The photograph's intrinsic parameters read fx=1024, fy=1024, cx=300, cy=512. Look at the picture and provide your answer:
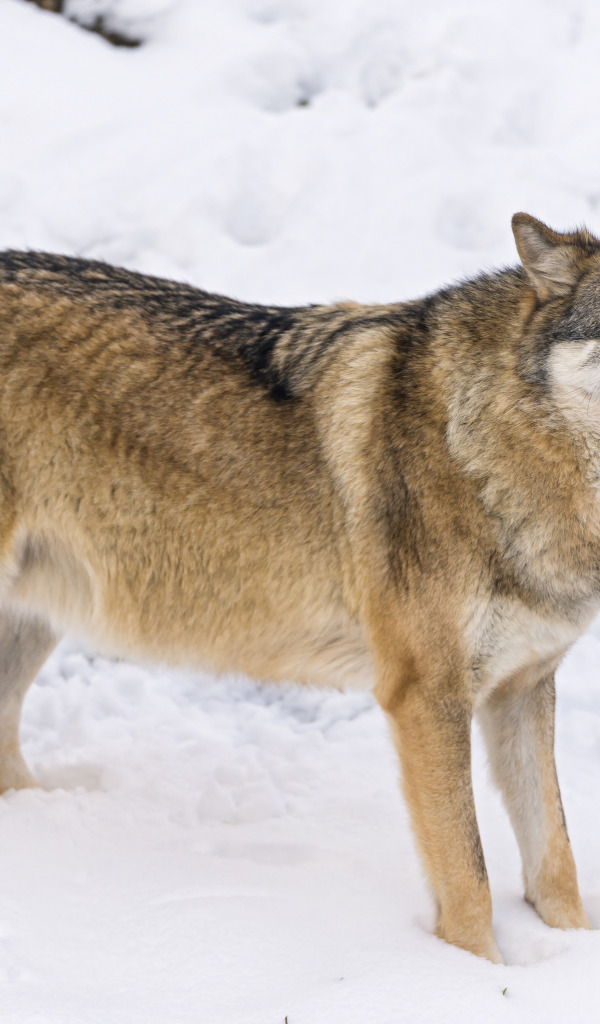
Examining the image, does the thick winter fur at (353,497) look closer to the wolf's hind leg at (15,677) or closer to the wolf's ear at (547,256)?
the wolf's ear at (547,256)

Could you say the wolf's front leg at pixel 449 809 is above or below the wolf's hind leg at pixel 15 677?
above

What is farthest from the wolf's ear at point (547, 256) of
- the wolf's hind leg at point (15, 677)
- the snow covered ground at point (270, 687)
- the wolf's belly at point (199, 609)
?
the wolf's hind leg at point (15, 677)

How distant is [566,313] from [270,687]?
8.07 feet

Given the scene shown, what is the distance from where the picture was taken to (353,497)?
10.1ft

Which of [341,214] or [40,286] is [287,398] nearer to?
[40,286]

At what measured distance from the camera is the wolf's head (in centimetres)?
281

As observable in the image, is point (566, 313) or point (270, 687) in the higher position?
point (566, 313)

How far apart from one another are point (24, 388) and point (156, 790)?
166cm

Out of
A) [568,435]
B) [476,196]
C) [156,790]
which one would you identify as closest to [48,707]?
[156,790]

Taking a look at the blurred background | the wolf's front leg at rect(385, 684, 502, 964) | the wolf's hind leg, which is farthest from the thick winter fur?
the blurred background

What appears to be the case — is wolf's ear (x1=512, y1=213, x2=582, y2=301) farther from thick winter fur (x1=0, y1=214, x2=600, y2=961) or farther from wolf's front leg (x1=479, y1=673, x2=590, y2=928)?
wolf's front leg (x1=479, y1=673, x2=590, y2=928)

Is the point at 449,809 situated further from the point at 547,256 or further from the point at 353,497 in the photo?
the point at 547,256

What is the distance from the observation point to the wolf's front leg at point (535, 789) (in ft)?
10.5

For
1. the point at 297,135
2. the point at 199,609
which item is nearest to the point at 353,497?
the point at 199,609
